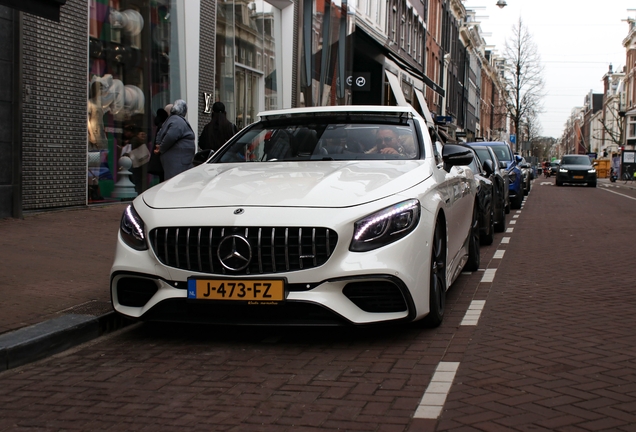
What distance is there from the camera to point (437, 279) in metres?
5.55

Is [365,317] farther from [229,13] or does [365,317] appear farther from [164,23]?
[229,13]

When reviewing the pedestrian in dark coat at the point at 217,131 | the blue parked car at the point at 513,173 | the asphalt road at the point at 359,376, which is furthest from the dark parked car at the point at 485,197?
the blue parked car at the point at 513,173

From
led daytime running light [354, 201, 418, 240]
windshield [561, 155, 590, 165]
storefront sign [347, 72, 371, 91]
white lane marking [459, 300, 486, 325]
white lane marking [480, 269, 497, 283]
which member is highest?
storefront sign [347, 72, 371, 91]

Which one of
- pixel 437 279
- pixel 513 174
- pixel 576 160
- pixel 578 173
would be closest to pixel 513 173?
pixel 513 174

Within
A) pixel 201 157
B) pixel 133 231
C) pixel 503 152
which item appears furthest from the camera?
pixel 503 152

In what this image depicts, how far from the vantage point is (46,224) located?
10141 millimetres

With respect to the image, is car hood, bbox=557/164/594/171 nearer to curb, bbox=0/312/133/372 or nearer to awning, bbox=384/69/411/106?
awning, bbox=384/69/411/106

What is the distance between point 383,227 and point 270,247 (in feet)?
2.31

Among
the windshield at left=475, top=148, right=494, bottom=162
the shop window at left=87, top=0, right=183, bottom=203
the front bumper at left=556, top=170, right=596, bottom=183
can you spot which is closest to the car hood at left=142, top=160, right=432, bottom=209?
the shop window at left=87, top=0, right=183, bottom=203

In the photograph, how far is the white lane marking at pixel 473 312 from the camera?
5.91 m

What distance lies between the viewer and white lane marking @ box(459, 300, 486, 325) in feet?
19.4

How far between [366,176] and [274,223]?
97 cm

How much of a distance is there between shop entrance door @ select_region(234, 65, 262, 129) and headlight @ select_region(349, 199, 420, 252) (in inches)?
551

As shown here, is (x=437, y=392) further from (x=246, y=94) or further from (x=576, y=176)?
(x=576, y=176)
